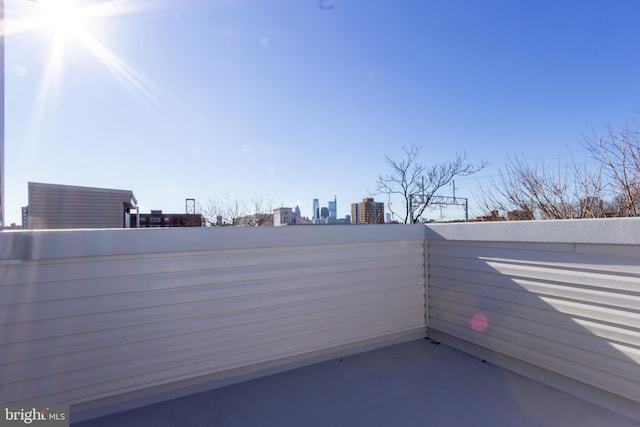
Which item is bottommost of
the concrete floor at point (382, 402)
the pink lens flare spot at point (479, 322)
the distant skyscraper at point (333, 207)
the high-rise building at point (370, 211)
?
the concrete floor at point (382, 402)

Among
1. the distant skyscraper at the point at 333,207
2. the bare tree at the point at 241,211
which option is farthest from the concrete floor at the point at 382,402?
the distant skyscraper at the point at 333,207

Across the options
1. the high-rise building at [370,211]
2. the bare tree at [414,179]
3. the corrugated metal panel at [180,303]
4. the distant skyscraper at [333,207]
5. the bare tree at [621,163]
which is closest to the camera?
the corrugated metal panel at [180,303]

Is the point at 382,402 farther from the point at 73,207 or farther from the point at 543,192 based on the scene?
the point at 73,207

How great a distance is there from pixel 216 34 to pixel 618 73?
656 cm

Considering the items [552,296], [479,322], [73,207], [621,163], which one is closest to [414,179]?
[621,163]

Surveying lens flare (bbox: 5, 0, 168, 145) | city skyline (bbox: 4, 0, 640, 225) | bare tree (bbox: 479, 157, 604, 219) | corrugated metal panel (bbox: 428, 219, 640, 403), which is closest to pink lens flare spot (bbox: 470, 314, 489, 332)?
corrugated metal panel (bbox: 428, 219, 640, 403)

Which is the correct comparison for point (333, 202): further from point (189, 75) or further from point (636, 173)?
point (636, 173)

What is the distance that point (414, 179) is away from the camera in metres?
9.00

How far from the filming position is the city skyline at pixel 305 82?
12.7 ft

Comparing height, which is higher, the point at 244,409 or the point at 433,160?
the point at 433,160

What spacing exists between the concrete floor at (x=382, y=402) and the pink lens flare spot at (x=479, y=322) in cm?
30

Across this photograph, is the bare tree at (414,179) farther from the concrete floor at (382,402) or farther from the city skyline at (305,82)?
the concrete floor at (382,402)

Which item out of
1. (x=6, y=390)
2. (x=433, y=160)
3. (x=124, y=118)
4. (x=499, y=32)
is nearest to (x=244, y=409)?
(x=6, y=390)

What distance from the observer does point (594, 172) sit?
397 centimetres
